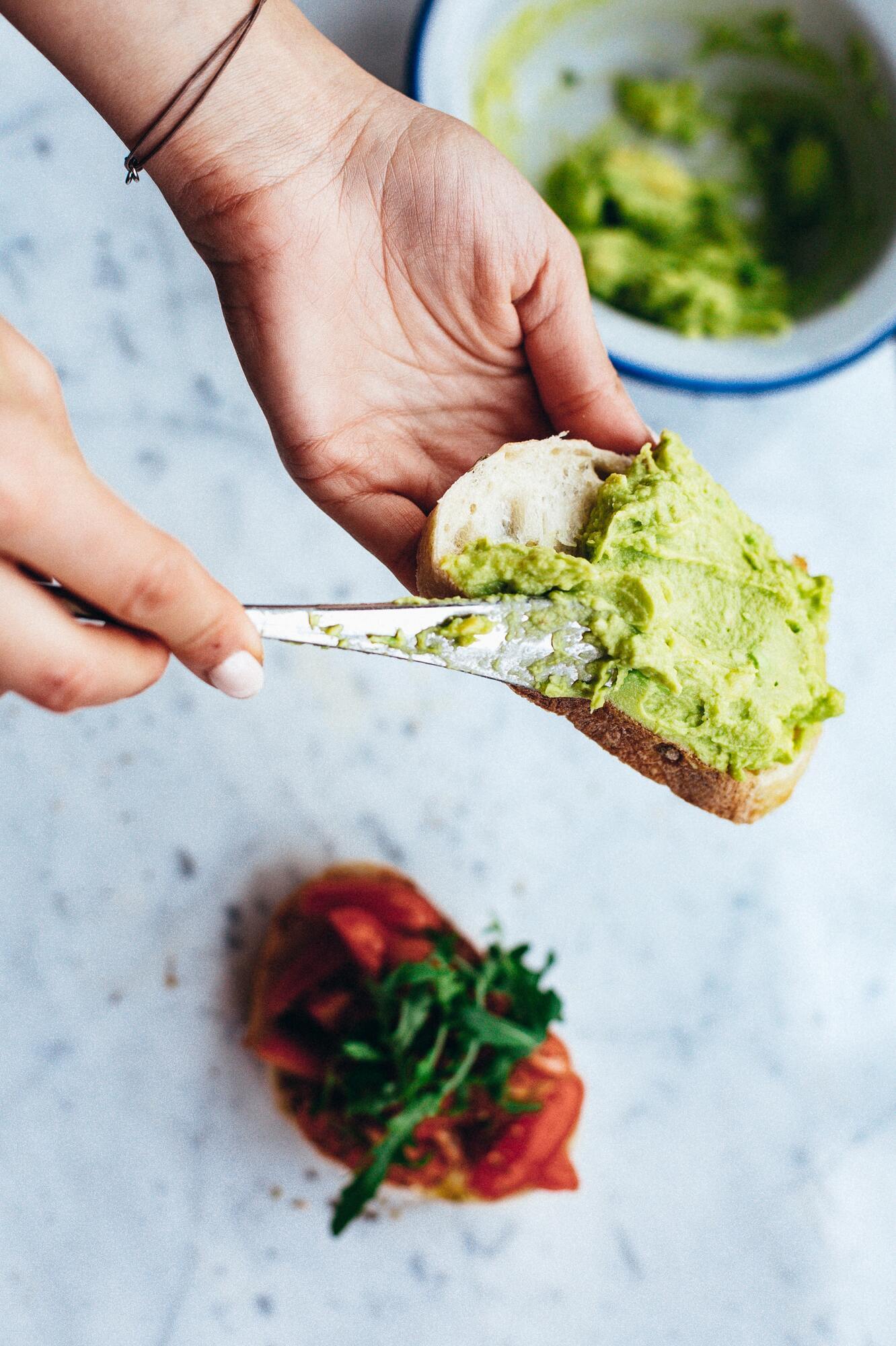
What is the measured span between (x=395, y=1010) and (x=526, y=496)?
83cm

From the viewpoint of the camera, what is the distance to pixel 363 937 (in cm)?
172

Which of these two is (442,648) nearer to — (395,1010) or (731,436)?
(395,1010)

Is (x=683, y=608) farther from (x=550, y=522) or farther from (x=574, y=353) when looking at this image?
(x=574, y=353)

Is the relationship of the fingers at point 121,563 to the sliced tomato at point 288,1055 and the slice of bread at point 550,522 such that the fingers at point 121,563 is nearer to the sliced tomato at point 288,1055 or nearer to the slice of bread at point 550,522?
the slice of bread at point 550,522

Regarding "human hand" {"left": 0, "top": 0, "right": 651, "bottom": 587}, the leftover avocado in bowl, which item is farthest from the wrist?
the leftover avocado in bowl

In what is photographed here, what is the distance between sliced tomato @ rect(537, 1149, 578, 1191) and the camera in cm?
174

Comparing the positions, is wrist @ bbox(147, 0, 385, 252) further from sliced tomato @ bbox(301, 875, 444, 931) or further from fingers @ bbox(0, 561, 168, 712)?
sliced tomato @ bbox(301, 875, 444, 931)

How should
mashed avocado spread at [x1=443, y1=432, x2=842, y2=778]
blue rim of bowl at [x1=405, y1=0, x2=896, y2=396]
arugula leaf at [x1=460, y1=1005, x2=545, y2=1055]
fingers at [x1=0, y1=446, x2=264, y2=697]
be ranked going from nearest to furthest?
fingers at [x1=0, y1=446, x2=264, y2=697] < mashed avocado spread at [x1=443, y1=432, x2=842, y2=778] < arugula leaf at [x1=460, y1=1005, x2=545, y2=1055] < blue rim of bowl at [x1=405, y1=0, x2=896, y2=396]

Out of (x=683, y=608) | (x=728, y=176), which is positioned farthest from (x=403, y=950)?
(x=728, y=176)

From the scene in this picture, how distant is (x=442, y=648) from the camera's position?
3.62 ft

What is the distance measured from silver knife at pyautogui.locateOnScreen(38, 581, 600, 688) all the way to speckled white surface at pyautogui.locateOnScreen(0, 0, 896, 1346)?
0.84 m

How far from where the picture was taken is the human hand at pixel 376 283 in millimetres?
1341

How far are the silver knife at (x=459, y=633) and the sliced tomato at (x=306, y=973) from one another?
30.4 inches

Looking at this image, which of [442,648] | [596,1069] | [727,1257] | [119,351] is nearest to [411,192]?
[442,648]
